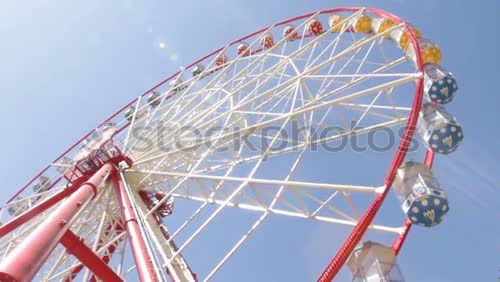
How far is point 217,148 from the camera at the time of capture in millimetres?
10273

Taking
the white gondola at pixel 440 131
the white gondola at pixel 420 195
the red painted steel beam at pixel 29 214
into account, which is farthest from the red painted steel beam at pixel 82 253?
the white gondola at pixel 440 131

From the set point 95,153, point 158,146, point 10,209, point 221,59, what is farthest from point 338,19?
point 10,209

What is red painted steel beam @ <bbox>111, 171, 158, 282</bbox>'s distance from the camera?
6.89 meters

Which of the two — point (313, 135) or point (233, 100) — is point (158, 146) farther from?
point (313, 135)

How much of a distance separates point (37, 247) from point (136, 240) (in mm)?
2751

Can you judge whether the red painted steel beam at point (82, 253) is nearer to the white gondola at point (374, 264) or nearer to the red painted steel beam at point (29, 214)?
the red painted steel beam at point (29, 214)

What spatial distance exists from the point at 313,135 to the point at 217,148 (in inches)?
84.8

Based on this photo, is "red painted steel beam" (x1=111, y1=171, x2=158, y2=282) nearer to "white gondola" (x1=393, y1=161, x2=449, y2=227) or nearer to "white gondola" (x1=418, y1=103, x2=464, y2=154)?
"white gondola" (x1=393, y1=161, x2=449, y2=227)

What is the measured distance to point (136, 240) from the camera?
801 centimetres

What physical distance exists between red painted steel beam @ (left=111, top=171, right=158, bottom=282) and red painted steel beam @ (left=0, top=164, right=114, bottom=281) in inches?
41.0

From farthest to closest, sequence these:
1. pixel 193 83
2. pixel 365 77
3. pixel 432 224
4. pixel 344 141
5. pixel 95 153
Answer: pixel 193 83, pixel 95 153, pixel 344 141, pixel 365 77, pixel 432 224

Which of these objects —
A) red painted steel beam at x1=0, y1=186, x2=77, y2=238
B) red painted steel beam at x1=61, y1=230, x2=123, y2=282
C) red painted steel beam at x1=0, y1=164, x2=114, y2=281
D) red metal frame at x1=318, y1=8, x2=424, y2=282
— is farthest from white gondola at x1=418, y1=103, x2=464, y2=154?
red painted steel beam at x1=0, y1=186, x2=77, y2=238

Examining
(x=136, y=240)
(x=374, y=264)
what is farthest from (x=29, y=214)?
(x=374, y=264)

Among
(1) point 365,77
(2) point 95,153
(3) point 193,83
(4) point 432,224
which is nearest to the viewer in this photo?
(4) point 432,224
